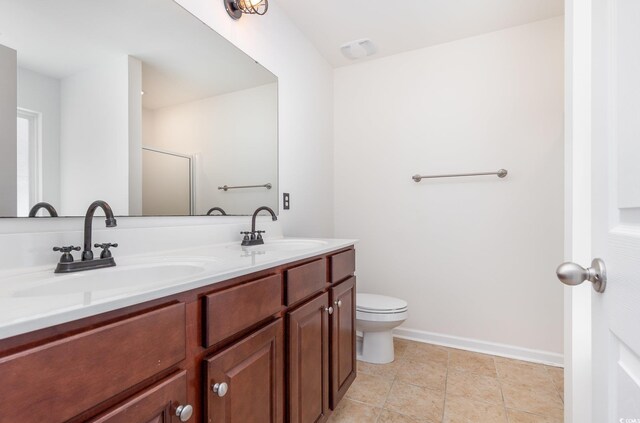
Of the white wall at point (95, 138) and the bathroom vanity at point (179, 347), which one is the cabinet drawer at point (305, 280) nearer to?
the bathroom vanity at point (179, 347)

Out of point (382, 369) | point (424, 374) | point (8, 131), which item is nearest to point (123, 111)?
point (8, 131)

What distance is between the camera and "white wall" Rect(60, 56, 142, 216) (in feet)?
3.08

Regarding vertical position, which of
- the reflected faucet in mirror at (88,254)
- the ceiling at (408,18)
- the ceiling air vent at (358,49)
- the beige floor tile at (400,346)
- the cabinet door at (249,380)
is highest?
the ceiling at (408,18)

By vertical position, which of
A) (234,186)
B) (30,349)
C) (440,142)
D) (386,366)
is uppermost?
(440,142)

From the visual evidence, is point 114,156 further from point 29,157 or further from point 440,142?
point 440,142

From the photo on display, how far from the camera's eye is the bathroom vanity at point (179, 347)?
44cm

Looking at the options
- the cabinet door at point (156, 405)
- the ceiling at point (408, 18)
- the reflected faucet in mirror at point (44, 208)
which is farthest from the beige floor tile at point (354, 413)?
the ceiling at point (408, 18)

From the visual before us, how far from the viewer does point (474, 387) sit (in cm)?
173

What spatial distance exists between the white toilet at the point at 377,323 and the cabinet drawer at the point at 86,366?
1.45 m

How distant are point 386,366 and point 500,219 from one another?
128 centimetres

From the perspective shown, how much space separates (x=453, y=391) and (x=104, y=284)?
1789 mm

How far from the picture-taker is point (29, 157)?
2.84 ft

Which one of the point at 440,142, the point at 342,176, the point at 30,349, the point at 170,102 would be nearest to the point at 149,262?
the point at 30,349

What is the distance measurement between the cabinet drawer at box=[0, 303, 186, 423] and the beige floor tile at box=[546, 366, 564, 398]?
2126 mm
